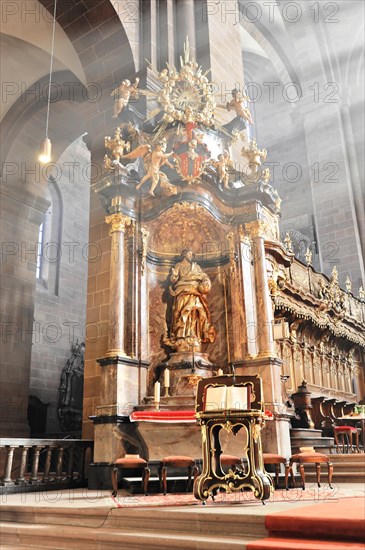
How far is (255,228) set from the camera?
772 centimetres

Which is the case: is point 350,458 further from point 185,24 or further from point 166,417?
point 185,24

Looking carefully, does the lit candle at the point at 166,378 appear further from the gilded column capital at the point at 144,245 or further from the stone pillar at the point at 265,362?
the gilded column capital at the point at 144,245

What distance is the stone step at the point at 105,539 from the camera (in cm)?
344

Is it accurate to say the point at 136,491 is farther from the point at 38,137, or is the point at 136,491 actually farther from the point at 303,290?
the point at 38,137

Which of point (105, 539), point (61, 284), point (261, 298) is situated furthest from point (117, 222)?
point (61, 284)

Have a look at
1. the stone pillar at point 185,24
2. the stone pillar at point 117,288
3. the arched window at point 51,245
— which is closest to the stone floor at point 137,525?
the stone pillar at point 117,288

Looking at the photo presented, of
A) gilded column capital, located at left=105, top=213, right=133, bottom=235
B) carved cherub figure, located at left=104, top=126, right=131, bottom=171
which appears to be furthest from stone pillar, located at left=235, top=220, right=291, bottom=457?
carved cherub figure, located at left=104, top=126, right=131, bottom=171

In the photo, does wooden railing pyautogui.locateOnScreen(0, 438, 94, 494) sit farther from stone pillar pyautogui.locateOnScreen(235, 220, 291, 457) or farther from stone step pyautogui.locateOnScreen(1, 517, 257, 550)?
stone pillar pyautogui.locateOnScreen(235, 220, 291, 457)

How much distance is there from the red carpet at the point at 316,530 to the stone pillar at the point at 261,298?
12.1 feet

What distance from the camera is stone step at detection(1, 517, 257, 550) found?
11.3ft

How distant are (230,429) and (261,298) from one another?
10.6 ft

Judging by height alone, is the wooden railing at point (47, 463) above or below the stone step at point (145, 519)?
above

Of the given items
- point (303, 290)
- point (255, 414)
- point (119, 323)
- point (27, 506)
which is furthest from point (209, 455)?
point (303, 290)

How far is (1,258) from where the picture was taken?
11.7 m
